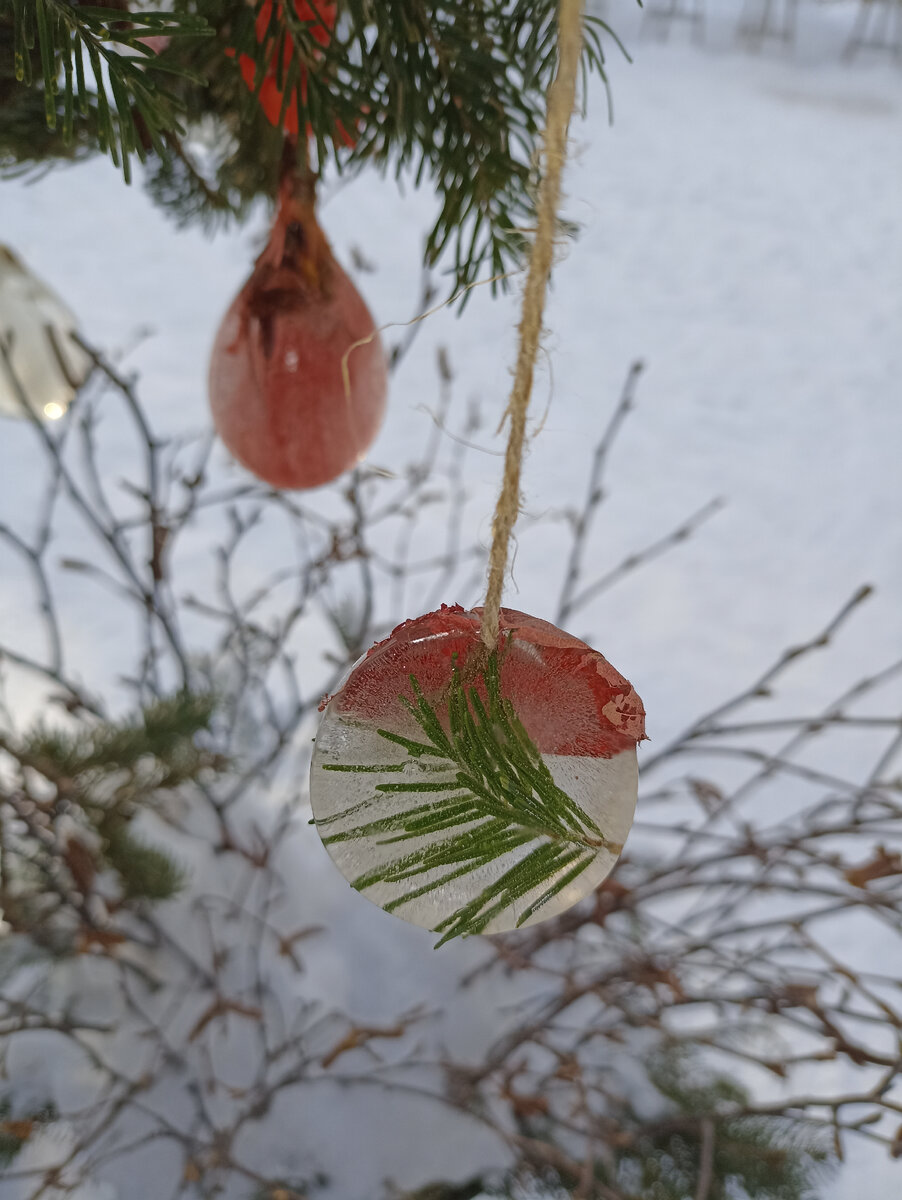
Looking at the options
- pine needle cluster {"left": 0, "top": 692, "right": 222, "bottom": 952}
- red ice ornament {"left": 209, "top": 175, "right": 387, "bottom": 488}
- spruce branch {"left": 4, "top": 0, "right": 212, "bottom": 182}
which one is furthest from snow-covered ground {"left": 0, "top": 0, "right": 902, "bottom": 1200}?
spruce branch {"left": 4, "top": 0, "right": 212, "bottom": 182}

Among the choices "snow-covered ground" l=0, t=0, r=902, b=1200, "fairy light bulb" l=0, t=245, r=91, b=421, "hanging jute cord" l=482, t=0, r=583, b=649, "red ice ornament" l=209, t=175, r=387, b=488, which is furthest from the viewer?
"snow-covered ground" l=0, t=0, r=902, b=1200

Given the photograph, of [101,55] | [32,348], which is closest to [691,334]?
[32,348]

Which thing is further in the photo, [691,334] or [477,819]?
[691,334]

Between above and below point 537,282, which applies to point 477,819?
below

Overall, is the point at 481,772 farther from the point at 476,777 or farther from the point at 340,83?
the point at 340,83

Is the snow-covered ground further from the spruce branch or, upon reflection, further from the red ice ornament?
the spruce branch

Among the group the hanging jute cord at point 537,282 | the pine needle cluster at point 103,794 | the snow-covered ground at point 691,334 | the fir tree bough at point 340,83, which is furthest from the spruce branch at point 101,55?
the snow-covered ground at point 691,334

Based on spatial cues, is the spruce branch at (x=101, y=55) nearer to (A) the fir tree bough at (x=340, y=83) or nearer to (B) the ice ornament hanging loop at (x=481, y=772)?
(A) the fir tree bough at (x=340, y=83)
